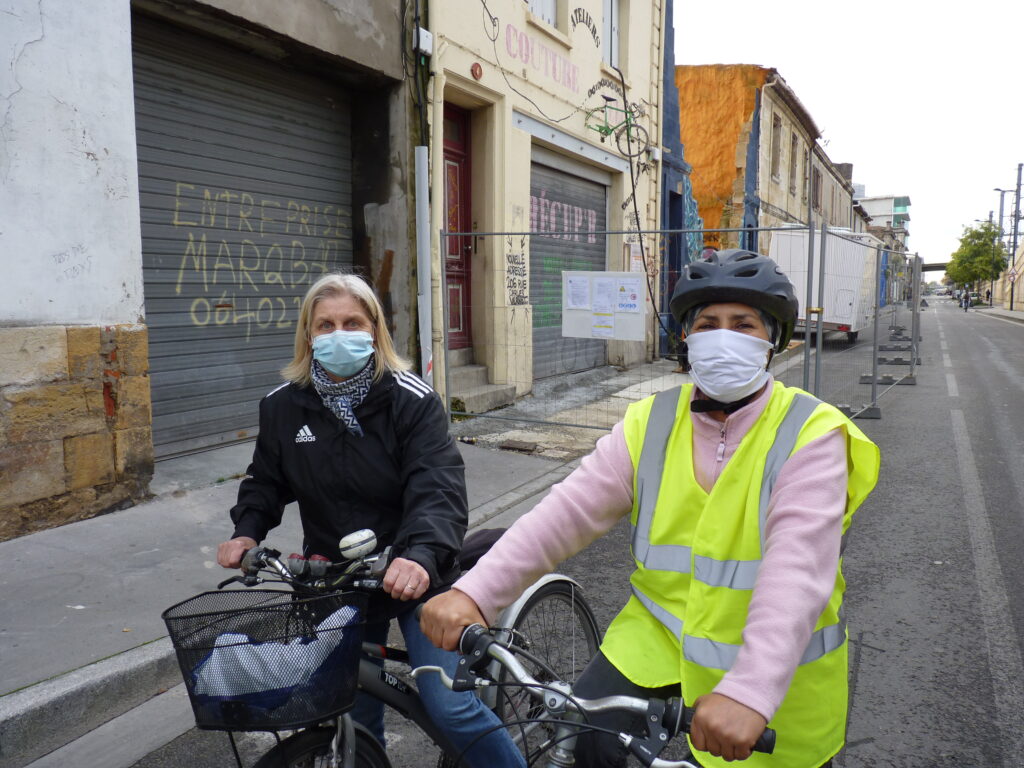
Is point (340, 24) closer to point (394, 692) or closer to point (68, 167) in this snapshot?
point (68, 167)

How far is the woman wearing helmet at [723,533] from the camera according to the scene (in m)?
1.66

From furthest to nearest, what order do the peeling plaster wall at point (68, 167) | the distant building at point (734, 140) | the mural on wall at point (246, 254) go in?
the distant building at point (734, 140), the mural on wall at point (246, 254), the peeling plaster wall at point (68, 167)

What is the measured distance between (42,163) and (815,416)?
4919 mm

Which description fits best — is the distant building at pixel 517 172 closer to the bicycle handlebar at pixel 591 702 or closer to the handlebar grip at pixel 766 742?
the bicycle handlebar at pixel 591 702

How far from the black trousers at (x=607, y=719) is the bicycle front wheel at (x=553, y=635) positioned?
0.63 m

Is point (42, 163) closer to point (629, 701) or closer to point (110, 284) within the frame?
point (110, 284)

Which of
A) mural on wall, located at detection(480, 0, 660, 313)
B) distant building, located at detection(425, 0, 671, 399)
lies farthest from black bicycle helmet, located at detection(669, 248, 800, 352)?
mural on wall, located at detection(480, 0, 660, 313)

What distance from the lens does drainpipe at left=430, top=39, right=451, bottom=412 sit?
8844mm

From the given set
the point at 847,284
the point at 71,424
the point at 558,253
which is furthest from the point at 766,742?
the point at 558,253

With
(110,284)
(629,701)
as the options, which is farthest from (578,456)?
(629,701)

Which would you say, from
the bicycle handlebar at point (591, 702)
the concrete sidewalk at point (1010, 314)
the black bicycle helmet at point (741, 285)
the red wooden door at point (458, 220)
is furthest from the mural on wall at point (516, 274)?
the concrete sidewalk at point (1010, 314)

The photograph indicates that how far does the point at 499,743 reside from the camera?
2203 millimetres

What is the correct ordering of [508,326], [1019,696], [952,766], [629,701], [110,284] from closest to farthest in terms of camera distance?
[629,701]
[952,766]
[1019,696]
[110,284]
[508,326]

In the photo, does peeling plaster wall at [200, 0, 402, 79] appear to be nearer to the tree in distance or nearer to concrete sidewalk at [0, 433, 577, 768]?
concrete sidewalk at [0, 433, 577, 768]
